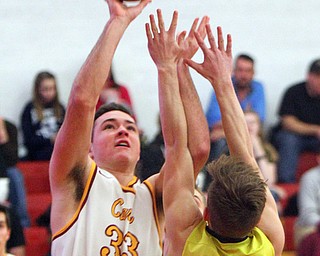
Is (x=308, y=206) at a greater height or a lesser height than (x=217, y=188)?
lesser

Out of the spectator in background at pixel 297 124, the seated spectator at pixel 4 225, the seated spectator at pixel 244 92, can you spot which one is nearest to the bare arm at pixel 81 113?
the seated spectator at pixel 4 225

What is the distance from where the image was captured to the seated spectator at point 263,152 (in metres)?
7.99

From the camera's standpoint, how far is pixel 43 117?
816 cm

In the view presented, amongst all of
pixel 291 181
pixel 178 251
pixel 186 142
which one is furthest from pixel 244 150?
pixel 291 181

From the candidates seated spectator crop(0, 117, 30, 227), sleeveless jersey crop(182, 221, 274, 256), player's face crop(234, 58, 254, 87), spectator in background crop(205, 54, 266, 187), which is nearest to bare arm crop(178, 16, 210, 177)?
sleeveless jersey crop(182, 221, 274, 256)

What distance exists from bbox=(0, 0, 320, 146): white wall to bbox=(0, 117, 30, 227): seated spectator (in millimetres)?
820

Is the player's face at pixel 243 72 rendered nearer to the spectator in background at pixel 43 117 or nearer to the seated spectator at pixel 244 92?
the seated spectator at pixel 244 92

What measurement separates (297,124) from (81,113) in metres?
4.56

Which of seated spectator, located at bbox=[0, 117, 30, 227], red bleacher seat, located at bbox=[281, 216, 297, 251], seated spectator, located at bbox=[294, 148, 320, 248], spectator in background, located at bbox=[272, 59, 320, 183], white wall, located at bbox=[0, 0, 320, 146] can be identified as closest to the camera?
seated spectator, located at bbox=[0, 117, 30, 227]

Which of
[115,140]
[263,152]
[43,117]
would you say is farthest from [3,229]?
[263,152]

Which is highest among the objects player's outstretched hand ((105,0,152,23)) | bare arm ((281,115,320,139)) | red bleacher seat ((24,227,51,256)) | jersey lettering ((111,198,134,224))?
player's outstretched hand ((105,0,152,23))

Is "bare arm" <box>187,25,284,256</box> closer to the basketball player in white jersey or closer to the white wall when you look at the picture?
the basketball player in white jersey

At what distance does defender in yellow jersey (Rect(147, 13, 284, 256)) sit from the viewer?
3.77 metres

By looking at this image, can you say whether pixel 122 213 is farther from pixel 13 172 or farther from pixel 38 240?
pixel 13 172
